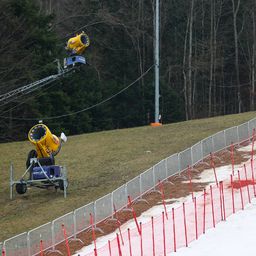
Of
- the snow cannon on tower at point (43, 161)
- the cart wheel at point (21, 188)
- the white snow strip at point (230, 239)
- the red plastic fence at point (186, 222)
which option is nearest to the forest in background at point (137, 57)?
the cart wheel at point (21, 188)

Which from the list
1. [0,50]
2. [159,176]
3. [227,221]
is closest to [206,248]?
[227,221]

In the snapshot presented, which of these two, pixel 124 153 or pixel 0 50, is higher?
pixel 0 50

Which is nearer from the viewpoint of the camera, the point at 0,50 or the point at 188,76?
the point at 0,50

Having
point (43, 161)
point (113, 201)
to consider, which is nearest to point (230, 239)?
point (113, 201)

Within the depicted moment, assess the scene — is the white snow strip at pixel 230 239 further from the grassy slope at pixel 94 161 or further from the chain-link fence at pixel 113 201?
the grassy slope at pixel 94 161

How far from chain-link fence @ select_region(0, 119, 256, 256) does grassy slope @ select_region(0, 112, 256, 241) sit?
7.31 ft

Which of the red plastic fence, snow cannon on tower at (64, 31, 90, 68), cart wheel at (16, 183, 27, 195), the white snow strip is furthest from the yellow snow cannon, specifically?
the white snow strip

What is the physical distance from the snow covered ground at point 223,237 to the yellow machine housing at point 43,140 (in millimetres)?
5627

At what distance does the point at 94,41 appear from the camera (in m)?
76.2

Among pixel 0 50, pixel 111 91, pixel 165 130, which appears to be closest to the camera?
pixel 165 130

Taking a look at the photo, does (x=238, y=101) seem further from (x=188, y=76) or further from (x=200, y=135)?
(x=200, y=135)

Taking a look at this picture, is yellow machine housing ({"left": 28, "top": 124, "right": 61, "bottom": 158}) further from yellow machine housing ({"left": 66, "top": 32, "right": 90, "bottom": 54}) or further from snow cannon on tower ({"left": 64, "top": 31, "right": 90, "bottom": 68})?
yellow machine housing ({"left": 66, "top": 32, "right": 90, "bottom": 54})

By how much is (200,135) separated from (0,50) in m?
22.1

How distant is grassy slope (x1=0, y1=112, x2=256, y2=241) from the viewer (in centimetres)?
2938
